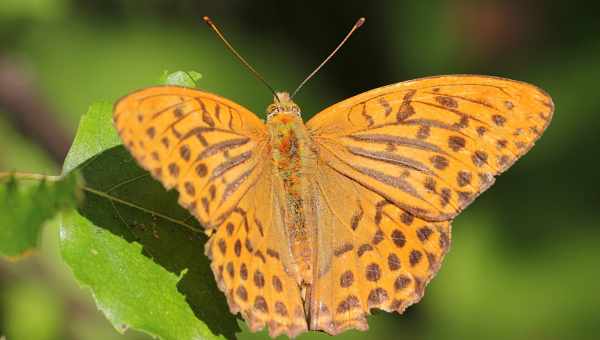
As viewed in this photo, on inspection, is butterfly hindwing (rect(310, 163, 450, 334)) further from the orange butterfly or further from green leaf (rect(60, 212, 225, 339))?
green leaf (rect(60, 212, 225, 339))

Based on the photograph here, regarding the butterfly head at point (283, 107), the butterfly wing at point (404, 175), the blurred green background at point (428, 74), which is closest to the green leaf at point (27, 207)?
the butterfly wing at point (404, 175)

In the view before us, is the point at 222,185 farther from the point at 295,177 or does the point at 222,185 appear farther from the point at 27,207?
the point at 27,207

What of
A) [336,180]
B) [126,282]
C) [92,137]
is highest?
[92,137]

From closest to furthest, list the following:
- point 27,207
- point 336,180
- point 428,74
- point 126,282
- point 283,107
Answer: point 27,207
point 126,282
point 336,180
point 283,107
point 428,74

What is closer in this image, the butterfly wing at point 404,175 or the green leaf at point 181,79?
the butterfly wing at point 404,175

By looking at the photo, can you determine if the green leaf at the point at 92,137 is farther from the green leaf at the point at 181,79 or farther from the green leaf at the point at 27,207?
the green leaf at the point at 27,207

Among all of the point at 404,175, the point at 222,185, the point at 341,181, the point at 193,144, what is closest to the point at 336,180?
the point at 341,181
